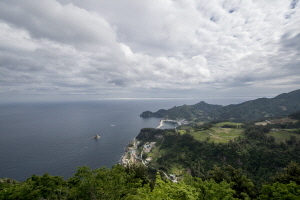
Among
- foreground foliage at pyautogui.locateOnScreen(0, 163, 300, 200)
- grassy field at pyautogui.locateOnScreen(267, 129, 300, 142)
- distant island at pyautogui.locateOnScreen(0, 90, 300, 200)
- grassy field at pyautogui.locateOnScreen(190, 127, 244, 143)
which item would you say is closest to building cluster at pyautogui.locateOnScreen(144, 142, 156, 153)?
distant island at pyautogui.locateOnScreen(0, 90, 300, 200)

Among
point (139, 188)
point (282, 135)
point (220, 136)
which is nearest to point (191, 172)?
point (220, 136)

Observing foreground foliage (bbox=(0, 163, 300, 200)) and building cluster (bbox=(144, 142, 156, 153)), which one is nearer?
foreground foliage (bbox=(0, 163, 300, 200))

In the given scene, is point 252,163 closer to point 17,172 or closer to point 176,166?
point 176,166

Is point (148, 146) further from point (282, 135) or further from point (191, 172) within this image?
point (282, 135)

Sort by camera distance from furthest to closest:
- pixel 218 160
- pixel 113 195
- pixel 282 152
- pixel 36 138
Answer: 1. pixel 36 138
2. pixel 218 160
3. pixel 282 152
4. pixel 113 195

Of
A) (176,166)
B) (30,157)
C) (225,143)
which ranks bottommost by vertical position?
(176,166)

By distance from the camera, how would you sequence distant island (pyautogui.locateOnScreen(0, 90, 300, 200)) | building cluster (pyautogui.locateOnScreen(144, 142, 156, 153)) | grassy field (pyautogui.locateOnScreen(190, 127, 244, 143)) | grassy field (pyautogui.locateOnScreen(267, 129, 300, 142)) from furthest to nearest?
building cluster (pyautogui.locateOnScreen(144, 142, 156, 153)) → grassy field (pyautogui.locateOnScreen(190, 127, 244, 143)) → grassy field (pyautogui.locateOnScreen(267, 129, 300, 142)) → distant island (pyautogui.locateOnScreen(0, 90, 300, 200))

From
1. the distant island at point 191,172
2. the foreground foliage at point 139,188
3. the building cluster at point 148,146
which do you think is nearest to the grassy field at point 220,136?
the distant island at point 191,172

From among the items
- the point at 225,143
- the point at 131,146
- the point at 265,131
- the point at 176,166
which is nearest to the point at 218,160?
the point at 225,143

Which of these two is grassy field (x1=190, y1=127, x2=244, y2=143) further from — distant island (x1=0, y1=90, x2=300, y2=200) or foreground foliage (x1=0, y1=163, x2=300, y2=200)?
foreground foliage (x1=0, y1=163, x2=300, y2=200)

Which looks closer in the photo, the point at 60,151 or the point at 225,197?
the point at 225,197

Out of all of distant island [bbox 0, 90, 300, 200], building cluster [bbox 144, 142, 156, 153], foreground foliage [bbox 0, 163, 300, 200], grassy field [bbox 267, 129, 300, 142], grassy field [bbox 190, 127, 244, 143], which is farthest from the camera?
building cluster [bbox 144, 142, 156, 153]
